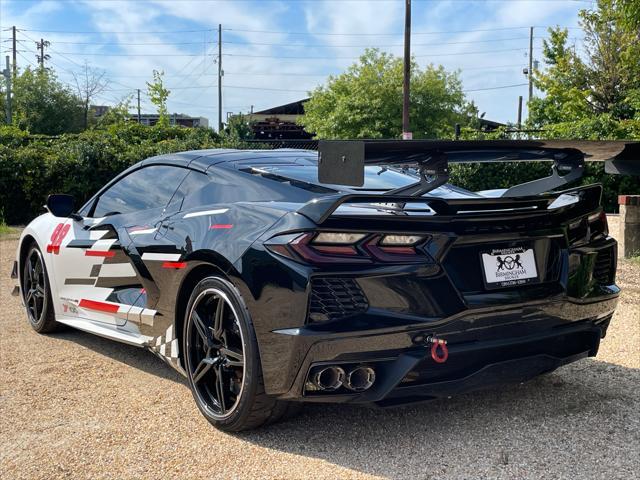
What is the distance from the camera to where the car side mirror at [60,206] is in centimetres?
Answer: 487

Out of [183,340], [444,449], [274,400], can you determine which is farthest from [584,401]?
[183,340]

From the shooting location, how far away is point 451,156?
3.24 meters

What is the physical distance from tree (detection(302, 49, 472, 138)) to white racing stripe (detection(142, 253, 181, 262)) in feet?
114

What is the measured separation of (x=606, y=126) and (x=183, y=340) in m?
13.7

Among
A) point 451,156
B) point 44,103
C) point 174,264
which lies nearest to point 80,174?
point 174,264

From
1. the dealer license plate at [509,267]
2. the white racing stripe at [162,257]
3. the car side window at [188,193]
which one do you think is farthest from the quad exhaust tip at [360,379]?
the car side window at [188,193]

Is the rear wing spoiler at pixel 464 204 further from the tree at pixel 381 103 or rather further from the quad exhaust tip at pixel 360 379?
the tree at pixel 381 103

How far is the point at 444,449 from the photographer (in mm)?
3064

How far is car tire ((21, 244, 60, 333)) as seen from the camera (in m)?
5.18

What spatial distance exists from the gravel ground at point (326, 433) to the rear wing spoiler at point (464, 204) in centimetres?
103

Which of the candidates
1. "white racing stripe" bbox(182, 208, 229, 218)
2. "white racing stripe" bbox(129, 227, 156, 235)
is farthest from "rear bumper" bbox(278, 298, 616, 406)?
"white racing stripe" bbox(129, 227, 156, 235)

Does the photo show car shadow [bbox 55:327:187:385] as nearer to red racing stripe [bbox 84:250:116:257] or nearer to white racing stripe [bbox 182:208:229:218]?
red racing stripe [bbox 84:250:116:257]

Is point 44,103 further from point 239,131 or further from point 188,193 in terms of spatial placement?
point 188,193

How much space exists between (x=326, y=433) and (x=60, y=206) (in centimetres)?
273
